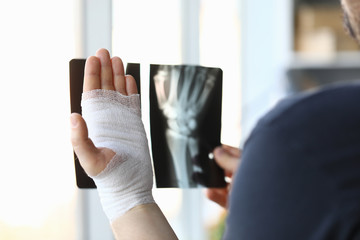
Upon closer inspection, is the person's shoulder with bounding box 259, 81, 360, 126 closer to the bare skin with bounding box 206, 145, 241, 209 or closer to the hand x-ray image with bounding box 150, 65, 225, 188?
the bare skin with bounding box 206, 145, 241, 209

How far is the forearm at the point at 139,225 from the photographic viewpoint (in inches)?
32.3

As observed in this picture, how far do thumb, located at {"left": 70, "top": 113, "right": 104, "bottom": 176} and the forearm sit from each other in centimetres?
9

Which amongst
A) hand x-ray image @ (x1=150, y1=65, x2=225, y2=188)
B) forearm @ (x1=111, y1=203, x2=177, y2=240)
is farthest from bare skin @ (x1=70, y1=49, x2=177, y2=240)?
hand x-ray image @ (x1=150, y1=65, x2=225, y2=188)

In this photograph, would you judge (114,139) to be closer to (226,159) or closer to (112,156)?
(112,156)

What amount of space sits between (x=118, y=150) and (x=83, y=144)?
0.08 m

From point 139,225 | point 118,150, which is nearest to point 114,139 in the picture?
point 118,150

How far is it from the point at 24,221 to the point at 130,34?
0.70 meters

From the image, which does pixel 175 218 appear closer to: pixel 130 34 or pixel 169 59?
pixel 169 59

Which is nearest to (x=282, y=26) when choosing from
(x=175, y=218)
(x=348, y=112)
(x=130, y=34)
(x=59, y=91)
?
(x=175, y=218)

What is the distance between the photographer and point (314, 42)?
3438 mm

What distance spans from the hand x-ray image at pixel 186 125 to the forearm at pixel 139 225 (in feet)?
0.41

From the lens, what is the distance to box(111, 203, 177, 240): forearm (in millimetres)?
820

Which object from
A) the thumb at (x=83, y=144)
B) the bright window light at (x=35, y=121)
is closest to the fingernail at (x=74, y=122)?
the thumb at (x=83, y=144)

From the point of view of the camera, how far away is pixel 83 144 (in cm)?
74
